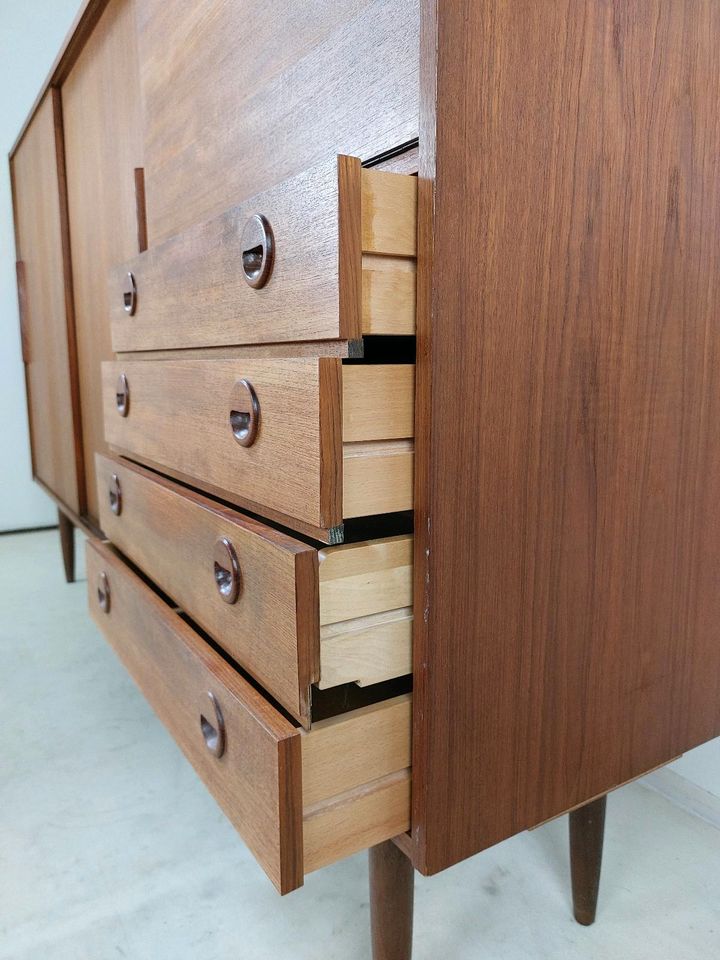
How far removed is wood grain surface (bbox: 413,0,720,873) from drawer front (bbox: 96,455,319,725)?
69 millimetres

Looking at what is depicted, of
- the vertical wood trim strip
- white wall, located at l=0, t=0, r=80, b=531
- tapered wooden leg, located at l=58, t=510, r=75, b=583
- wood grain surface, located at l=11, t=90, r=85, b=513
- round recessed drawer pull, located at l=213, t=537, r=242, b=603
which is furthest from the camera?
white wall, located at l=0, t=0, r=80, b=531

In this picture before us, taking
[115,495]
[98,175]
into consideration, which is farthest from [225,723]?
[98,175]

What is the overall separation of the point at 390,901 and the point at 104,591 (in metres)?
0.43

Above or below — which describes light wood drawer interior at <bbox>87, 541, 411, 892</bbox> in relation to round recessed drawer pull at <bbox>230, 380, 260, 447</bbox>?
below

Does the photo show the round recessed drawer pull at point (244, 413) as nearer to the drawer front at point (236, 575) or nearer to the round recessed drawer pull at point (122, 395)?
the drawer front at point (236, 575)

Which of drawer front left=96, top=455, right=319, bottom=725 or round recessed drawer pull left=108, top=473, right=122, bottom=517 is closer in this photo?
drawer front left=96, top=455, right=319, bottom=725

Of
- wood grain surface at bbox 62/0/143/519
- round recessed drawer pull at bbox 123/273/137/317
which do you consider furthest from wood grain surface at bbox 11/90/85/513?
round recessed drawer pull at bbox 123/273/137/317

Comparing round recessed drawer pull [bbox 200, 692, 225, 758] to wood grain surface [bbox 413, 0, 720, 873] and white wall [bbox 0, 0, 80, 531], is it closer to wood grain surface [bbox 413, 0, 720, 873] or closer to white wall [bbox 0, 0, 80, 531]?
wood grain surface [bbox 413, 0, 720, 873]

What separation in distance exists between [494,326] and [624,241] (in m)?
0.12

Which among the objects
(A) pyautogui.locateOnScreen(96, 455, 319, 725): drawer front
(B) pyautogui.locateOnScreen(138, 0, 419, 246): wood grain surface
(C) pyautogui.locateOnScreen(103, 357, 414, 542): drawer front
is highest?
(B) pyautogui.locateOnScreen(138, 0, 419, 246): wood grain surface

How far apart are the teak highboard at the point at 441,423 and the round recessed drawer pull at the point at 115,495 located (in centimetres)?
16

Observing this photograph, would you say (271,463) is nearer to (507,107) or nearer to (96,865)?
(507,107)

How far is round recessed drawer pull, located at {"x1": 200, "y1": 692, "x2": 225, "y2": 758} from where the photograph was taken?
0.48 metres

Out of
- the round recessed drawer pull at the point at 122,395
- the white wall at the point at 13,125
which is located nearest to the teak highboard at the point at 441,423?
the round recessed drawer pull at the point at 122,395
